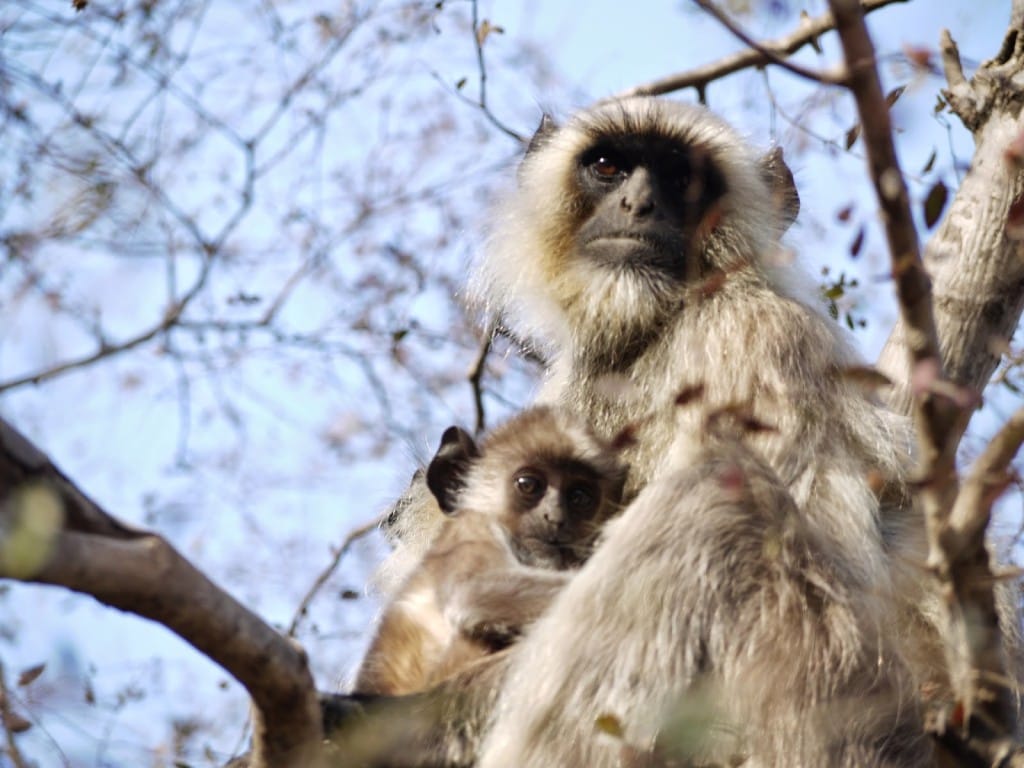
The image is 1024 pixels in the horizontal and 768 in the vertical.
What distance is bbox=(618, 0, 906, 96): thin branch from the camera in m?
7.06

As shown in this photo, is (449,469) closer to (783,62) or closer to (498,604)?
(498,604)

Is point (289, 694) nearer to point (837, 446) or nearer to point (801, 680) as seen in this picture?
point (801, 680)

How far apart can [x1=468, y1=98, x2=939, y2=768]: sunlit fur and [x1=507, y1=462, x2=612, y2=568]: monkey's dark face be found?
24cm

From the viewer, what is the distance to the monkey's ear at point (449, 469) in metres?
5.15

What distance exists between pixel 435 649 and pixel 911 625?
1.67m

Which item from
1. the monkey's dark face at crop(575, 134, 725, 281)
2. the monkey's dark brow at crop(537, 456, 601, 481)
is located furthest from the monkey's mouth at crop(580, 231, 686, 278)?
the monkey's dark brow at crop(537, 456, 601, 481)

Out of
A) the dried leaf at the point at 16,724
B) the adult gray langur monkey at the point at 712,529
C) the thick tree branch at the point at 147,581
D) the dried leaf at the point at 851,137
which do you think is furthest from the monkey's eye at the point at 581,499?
the dried leaf at the point at 16,724

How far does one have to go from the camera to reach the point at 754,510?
167 inches

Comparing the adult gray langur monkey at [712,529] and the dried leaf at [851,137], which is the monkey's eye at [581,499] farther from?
the dried leaf at [851,137]

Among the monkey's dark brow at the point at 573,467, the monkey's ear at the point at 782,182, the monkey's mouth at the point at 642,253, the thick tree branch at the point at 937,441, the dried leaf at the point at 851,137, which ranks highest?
the monkey's ear at the point at 782,182

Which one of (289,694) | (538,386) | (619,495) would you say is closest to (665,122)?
(538,386)

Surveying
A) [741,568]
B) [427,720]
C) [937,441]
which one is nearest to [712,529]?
[741,568]

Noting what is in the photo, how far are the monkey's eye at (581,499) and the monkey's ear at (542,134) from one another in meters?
2.42

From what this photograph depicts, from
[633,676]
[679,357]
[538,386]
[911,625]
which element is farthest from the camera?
[538,386]
